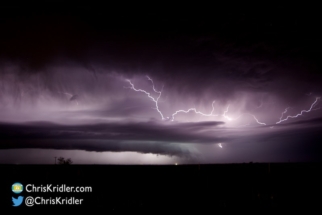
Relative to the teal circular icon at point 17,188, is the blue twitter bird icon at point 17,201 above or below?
below

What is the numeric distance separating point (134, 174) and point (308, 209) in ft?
13.2

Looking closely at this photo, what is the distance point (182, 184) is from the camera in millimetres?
6520

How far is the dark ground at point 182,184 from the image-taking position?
6297 millimetres

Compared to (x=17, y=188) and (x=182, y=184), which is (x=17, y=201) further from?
(x=182, y=184)

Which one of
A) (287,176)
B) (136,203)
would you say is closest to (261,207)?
(287,176)

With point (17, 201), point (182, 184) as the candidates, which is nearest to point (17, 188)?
point (17, 201)

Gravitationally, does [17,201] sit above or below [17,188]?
below

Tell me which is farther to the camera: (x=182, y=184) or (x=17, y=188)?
(x=182, y=184)

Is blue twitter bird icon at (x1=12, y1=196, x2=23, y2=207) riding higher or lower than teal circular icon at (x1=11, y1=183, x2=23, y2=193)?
lower

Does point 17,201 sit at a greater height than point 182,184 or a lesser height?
lesser

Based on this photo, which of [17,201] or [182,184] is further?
[182,184]

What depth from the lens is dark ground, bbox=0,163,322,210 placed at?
20.7 feet

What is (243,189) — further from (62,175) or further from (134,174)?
(62,175)

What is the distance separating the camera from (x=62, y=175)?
639 cm
